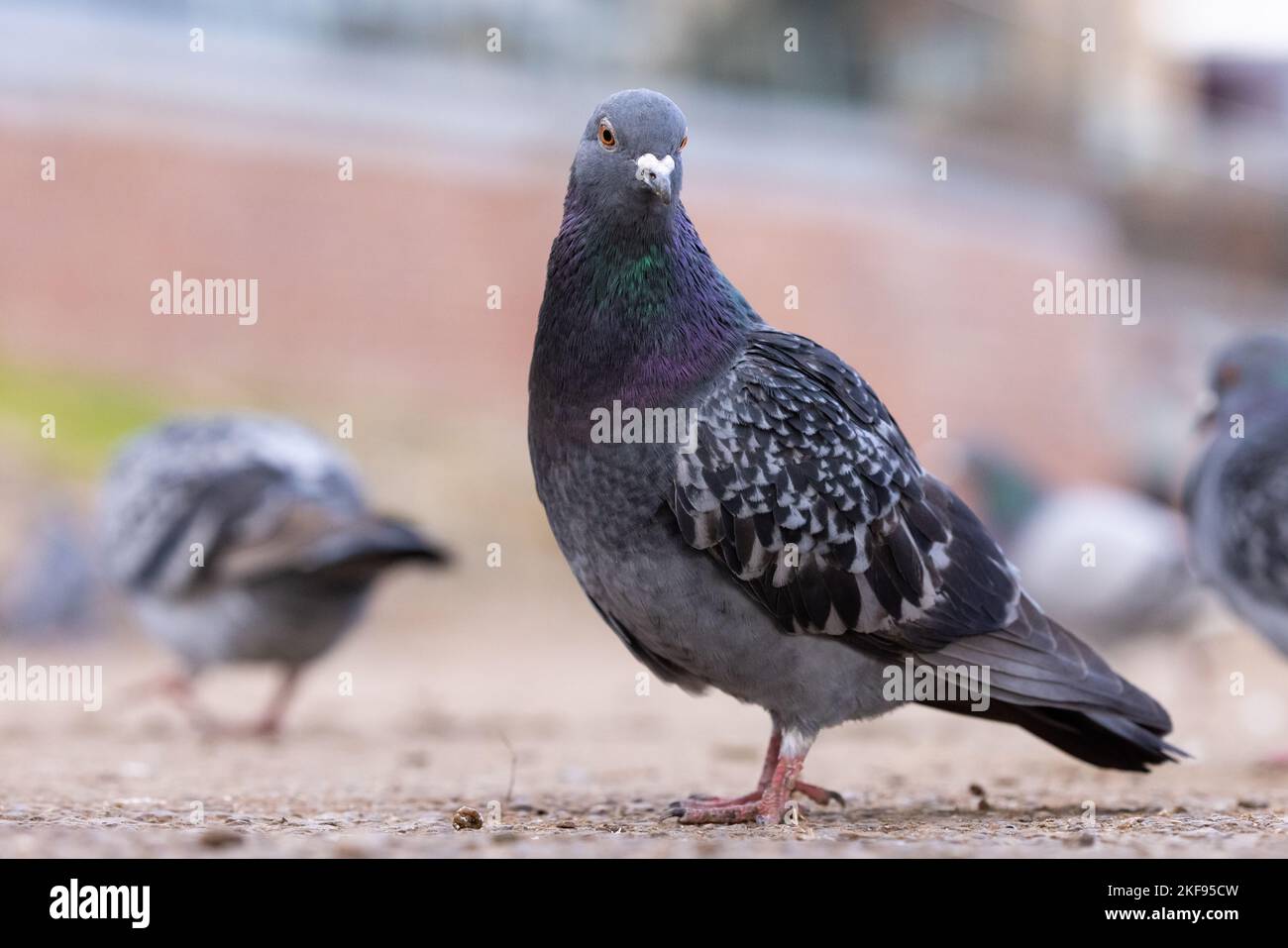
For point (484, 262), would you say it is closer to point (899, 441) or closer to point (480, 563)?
point (480, 563)

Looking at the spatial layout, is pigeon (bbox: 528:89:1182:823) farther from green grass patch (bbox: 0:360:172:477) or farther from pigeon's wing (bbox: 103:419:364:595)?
green grass patch (bbox: 0:360:172:477)

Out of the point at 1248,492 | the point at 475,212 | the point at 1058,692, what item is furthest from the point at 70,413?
the point at 1058,692

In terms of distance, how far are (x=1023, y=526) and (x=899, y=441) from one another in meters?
6.89

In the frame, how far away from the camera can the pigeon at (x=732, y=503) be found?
14.2 ft

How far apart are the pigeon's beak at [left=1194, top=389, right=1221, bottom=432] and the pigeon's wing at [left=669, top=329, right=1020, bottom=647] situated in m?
3.66

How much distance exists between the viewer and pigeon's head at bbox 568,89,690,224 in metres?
4.45

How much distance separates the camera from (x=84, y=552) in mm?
13539

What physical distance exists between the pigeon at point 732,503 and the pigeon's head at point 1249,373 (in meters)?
3.39

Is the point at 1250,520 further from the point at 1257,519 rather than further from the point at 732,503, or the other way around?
the point at 732,503

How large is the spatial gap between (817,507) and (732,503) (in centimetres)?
28

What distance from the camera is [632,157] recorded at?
14.7 feet

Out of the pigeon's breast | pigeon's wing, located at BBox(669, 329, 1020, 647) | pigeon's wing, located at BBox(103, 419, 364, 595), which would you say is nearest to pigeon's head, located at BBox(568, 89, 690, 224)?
pigeon's wing, located at BBox(669, 329, 1020, 647)

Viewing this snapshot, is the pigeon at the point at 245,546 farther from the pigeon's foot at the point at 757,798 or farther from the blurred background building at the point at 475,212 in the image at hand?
the blurred background building at the point at 475,212
